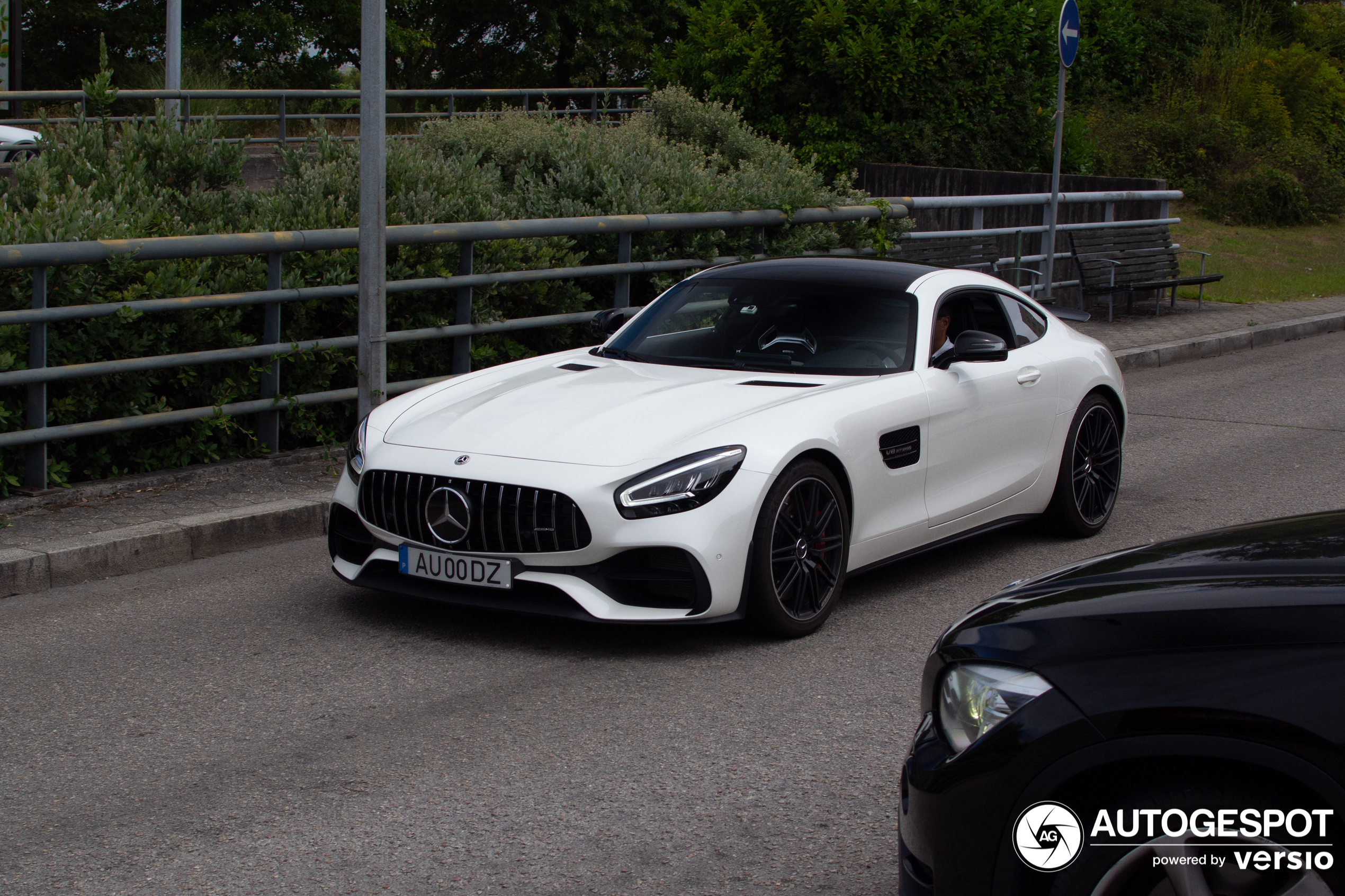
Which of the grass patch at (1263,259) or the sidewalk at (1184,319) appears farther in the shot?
the grass patch at (1263,259)

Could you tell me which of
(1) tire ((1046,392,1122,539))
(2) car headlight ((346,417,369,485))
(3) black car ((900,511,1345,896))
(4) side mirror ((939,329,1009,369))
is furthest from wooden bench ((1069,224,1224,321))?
(3) black car ((900,511,1345,896))

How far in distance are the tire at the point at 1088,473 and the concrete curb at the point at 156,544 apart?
3.69 m

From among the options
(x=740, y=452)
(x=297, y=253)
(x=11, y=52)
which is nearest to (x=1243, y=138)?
(x=11, y=52)

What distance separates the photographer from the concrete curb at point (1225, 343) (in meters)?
13.8

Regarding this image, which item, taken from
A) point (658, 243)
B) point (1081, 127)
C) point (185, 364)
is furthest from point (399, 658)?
point (1081, 127)

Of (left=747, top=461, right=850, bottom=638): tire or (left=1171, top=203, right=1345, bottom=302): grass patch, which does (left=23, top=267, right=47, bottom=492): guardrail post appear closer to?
(left=747, top=461, right=850, bottom=638): tire

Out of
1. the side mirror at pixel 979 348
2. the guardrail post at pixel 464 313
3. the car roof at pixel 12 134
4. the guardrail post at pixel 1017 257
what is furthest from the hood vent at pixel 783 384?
the car roof at pixel 12 134

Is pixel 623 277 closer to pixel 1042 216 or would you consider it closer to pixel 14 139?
pixel 1042 216

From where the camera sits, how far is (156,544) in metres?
6.62

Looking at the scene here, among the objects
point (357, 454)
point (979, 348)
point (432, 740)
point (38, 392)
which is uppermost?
point (979, 348)

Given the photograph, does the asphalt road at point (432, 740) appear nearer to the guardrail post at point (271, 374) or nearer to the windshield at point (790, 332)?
the windshield at point (790, 332)

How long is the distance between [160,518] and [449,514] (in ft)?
7.31

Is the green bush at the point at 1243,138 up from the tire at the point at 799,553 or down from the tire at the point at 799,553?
up

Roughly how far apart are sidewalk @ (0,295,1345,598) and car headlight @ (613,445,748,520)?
8.56ft
